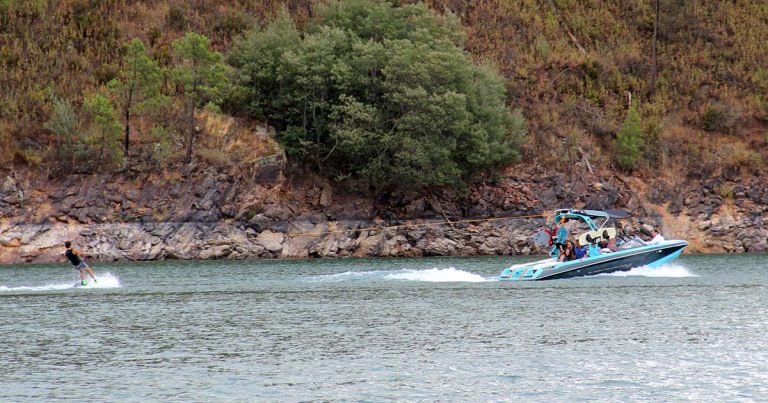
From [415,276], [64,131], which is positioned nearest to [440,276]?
[415,276]

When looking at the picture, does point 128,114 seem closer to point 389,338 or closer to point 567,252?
point 567,252

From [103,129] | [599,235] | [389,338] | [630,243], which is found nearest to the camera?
[389,338]

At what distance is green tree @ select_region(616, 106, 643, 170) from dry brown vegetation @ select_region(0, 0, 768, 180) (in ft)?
3.71

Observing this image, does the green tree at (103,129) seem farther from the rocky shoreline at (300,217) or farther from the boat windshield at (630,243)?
the boat windshield at (630,243)

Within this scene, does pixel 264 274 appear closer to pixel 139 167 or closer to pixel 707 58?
pixel 139 167

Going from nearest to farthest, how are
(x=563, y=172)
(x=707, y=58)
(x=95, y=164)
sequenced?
(x=95, y=164) < (x=563, y=172) < (x=707, y=58)

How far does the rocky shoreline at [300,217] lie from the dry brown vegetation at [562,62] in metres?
2.50

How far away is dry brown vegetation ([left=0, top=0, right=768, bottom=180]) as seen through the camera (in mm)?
68062

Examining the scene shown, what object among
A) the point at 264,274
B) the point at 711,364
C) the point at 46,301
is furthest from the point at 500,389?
the point at 264,274

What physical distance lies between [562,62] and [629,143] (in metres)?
11.1

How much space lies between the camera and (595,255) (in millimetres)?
43375

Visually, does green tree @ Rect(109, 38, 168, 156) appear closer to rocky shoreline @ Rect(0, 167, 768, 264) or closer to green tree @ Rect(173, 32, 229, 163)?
green tree @ Rect(173, 32, 229, 163)

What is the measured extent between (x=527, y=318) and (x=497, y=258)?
2842 cm

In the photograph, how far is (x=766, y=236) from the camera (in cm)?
6481
